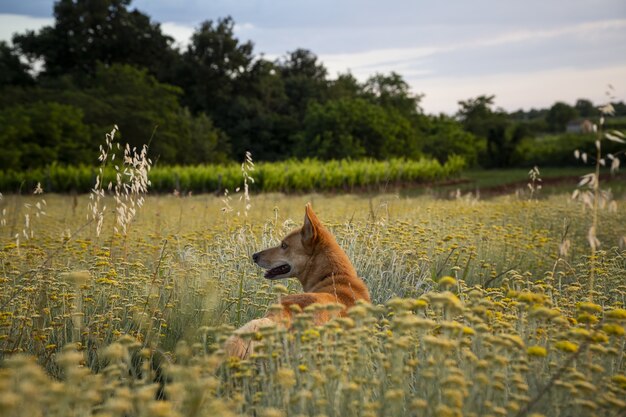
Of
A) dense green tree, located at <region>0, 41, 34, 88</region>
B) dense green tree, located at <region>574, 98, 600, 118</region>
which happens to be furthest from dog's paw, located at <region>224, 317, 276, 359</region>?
dense green tree, located at <region>574, 98, 600, 118</region>

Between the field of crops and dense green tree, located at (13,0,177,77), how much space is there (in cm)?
4736

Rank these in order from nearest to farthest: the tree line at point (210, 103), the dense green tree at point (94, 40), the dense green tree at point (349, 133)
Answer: the tree line at point (210, 103) → the dense green tree at point (349, 133) → the dense green tree at point (94, 40)

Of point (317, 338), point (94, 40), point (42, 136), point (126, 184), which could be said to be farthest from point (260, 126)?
point (317, 338)

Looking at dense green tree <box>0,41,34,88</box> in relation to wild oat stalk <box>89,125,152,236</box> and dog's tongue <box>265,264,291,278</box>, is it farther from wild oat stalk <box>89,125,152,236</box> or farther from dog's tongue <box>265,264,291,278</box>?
dog's tongue <box>265,264,291,278</box>

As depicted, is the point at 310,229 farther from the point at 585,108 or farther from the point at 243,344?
the point at 585,108

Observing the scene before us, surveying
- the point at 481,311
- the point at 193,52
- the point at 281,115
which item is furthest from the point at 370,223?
the point at 193,52

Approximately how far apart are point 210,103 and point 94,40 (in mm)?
11603

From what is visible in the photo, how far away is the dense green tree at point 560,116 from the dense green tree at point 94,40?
126 feet

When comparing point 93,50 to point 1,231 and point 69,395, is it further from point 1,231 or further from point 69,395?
point 69,395

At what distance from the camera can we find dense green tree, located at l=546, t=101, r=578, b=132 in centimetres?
5897

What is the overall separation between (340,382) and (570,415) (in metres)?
1.15

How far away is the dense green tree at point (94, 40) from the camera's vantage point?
164 ft

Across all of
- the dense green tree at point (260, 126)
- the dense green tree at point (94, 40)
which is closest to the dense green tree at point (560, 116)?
the dense green tree at point (260, 126)

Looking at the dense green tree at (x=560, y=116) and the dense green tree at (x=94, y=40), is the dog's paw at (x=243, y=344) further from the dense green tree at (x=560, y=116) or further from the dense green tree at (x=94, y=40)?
the dense green tree at (x=560, y=116)
